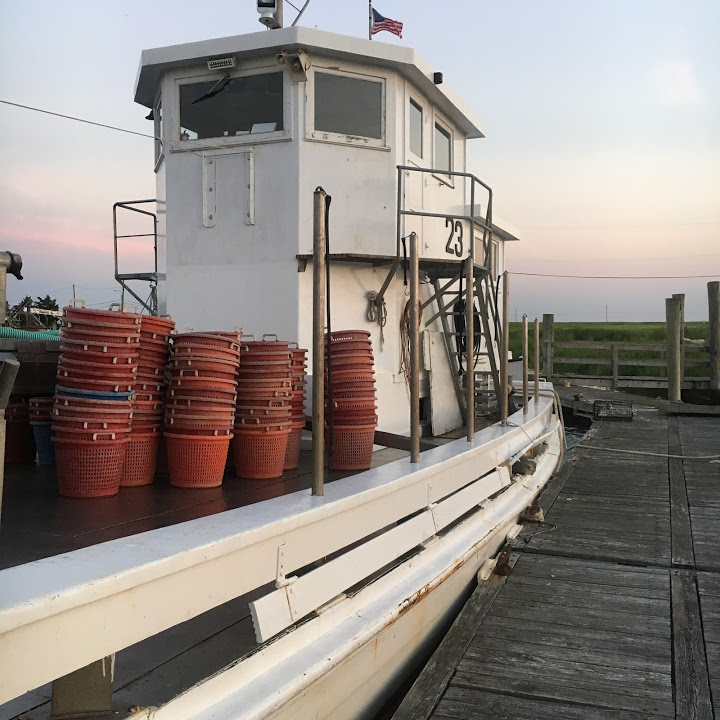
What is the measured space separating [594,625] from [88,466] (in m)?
3.18

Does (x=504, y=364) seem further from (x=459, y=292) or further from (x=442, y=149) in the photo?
(x=442, y=149)

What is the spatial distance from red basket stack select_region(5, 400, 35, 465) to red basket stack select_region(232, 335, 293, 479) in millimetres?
1410

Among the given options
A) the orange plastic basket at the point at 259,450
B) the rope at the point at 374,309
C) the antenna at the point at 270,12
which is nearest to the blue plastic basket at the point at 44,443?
the orange plastic basket at the point at 259,450

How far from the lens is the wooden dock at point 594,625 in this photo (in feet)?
12.0

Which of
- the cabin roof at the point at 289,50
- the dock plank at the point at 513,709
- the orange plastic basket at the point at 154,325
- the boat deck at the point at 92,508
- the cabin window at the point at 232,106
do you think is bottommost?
the dock plank at the point at 513,709

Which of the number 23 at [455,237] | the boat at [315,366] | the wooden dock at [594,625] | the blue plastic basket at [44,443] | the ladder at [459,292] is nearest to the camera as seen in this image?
the boat at [315,366]

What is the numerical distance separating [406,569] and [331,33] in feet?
14.2

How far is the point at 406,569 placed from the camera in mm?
4004

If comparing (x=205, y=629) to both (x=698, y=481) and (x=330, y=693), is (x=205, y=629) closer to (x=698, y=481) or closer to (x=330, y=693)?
(x=330, y=693)

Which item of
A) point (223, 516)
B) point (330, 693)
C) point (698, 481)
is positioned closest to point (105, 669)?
point (223, 516)

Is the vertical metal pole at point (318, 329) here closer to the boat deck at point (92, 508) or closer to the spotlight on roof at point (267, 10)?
the boat deck at point (92, 508)

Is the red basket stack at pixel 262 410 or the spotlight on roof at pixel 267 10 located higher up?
the spotlight on roof at pixel 267 10

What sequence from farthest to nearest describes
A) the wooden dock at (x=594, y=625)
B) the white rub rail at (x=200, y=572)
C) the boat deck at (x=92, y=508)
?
the wooden dock at (x=594, y=625), the boat deck at (x=92, y=508), the white rub rail at (x=200, y=572)

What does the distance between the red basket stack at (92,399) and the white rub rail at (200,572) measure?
1.05m
